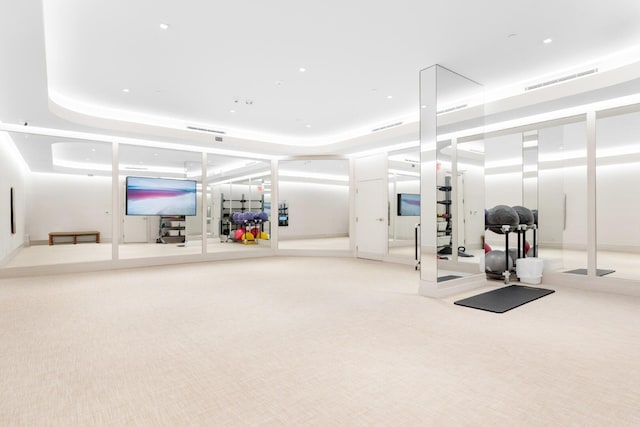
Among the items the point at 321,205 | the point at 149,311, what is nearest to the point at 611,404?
the point at 149,311

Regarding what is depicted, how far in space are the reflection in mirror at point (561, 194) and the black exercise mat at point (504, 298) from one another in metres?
1.14

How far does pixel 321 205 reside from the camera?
1578 cm

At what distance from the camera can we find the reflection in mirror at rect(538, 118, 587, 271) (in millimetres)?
6512

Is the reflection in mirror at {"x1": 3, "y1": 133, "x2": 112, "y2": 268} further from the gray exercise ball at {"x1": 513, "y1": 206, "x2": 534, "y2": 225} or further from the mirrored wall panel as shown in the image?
the gray exercise ball at {"x1": 513, "y1": 206, "x2": 534, "y2": 225}

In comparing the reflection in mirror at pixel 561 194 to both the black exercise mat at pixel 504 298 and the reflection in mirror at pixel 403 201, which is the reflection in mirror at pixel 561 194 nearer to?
the black exercise mat at pixel 504 298

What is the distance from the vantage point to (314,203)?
1559 cm

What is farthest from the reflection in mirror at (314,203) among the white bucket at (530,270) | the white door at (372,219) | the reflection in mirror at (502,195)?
the white bucket at (530,270)

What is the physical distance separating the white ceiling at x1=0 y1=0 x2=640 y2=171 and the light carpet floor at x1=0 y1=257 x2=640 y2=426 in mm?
3312

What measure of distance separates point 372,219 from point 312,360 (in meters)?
6.75

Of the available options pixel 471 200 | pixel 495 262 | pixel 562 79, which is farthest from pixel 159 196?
pixel 562 79

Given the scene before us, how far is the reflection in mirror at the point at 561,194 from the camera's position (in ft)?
21.4

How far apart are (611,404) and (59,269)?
8.84 m

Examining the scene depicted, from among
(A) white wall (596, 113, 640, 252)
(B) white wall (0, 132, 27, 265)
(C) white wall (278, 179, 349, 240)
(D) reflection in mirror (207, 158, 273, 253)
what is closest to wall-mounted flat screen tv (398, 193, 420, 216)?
(A) white wall (596, 113, 640, 252)

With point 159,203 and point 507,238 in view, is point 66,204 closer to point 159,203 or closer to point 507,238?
point 159,203
